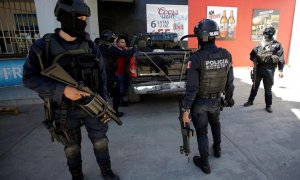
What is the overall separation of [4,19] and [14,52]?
6.87 ft

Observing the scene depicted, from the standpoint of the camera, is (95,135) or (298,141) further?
(298,141)

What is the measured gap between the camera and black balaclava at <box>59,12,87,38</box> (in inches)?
76.9

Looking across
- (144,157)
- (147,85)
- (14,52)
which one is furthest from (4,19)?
(144,157)

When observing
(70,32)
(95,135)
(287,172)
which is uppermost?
(70,32)

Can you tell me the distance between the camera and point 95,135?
232cm

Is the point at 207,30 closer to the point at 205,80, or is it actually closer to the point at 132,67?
the point at 205,80

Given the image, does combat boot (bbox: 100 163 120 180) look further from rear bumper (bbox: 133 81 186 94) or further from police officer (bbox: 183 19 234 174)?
rear bumper (bbox: 133 81 186 94)

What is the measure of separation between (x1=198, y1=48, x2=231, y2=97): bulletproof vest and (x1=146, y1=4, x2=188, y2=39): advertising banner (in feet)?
22.8

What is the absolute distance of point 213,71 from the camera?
245 centimetres

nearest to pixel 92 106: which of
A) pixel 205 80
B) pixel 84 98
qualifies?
pixel 84 98

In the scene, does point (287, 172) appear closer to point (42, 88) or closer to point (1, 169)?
point (42, 88)

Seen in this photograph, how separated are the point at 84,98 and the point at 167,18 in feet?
25.9

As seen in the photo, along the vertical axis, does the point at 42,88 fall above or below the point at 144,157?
above

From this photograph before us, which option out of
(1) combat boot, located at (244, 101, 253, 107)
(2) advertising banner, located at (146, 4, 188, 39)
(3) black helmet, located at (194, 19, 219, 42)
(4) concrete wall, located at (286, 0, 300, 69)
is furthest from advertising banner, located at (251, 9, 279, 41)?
(3) black helmet, located at (194, 19, 219, 42)
